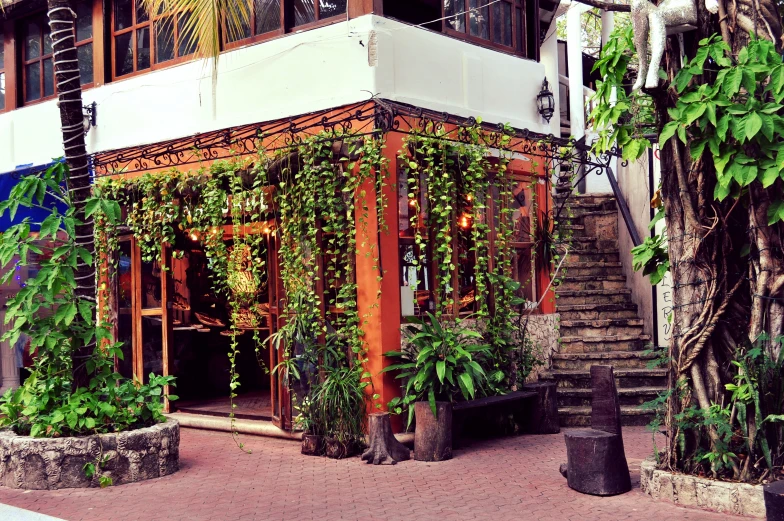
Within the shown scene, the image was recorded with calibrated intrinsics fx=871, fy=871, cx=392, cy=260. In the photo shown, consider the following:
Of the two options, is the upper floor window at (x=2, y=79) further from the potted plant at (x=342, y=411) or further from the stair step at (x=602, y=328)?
the stair step at (x=602, y=328)

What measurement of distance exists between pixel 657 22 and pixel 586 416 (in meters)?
4.99

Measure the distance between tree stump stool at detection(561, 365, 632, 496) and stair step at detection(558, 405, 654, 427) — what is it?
2.90 meters

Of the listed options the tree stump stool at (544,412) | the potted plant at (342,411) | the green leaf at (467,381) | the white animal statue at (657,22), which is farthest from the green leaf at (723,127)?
the tree stump stool at (544,412)

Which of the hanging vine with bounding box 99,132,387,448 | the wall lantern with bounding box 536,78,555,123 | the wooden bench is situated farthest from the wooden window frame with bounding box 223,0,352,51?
the wooden bench

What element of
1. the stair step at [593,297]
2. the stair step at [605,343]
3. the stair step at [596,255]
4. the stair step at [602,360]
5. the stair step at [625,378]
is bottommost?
the stair step at [625,378]

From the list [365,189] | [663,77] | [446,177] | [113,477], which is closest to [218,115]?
[365,189]

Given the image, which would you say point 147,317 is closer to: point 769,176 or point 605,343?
point 605,343

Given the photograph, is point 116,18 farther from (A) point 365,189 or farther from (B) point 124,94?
(A) point 365,189

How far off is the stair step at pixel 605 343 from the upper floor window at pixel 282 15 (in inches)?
193

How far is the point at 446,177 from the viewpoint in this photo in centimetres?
838

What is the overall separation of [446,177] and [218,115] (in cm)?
312

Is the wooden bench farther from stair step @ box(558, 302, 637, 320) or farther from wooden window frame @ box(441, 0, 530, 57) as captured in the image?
wooden window frame @ box(441, 0, 530, 57)

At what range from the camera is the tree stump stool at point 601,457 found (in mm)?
6652

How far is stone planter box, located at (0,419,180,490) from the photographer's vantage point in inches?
286
